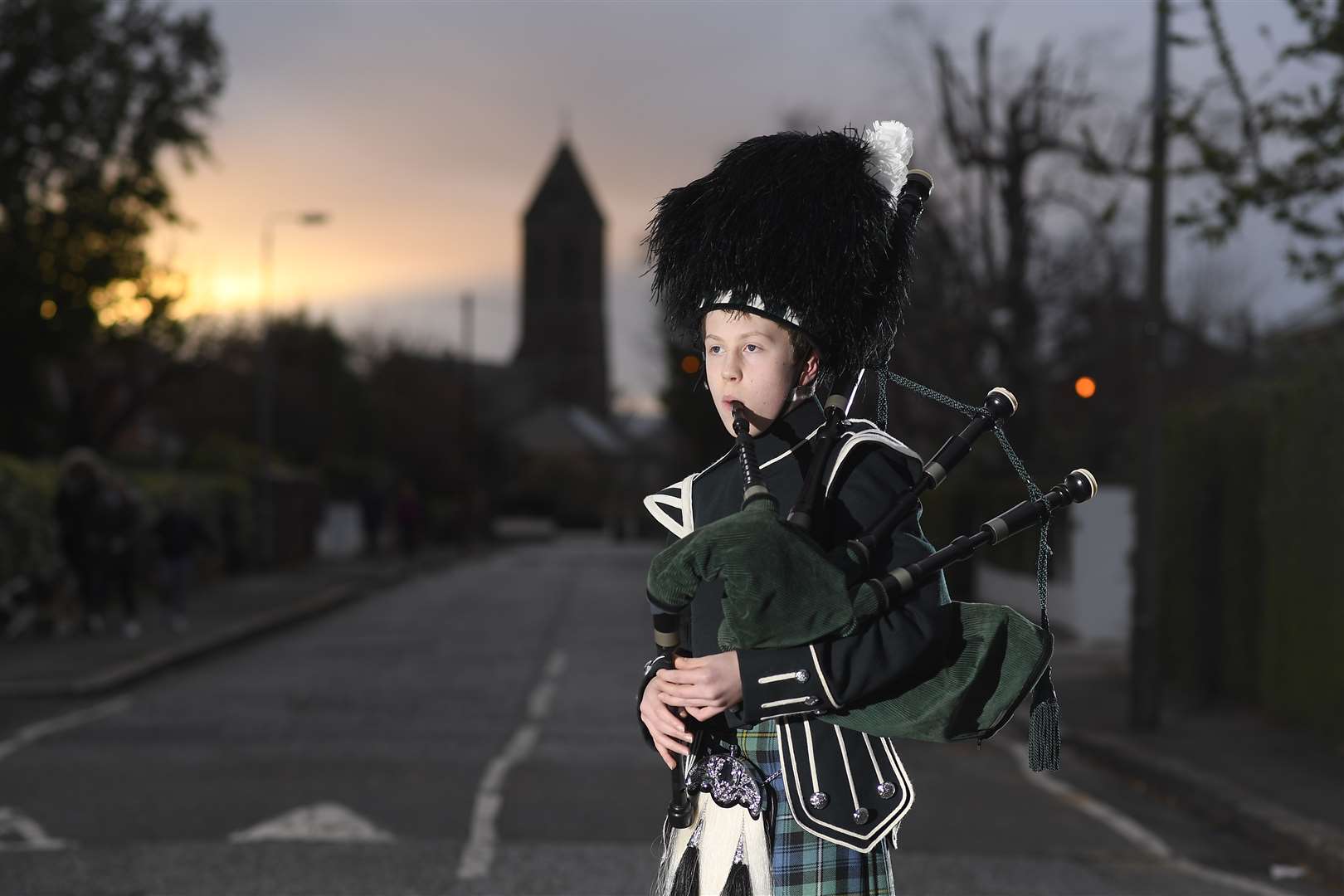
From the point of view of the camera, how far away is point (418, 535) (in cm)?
4994

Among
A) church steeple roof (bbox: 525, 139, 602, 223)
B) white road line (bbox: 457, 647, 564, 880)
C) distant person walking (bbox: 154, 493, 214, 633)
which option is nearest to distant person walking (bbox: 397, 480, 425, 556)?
distant person walking (bbox: 154, 493, 214, 633)

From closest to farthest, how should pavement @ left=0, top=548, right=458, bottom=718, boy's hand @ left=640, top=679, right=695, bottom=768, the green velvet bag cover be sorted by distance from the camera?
the green velvet bag cover → boy's hand @ left=640, top=679, right=695, bottom=768 → pavement @ left=0, top=548, right=458, bottom=718

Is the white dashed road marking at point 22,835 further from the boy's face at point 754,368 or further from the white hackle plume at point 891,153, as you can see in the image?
the white hackle plume at point 891,153

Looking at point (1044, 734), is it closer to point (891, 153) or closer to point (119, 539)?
point (891, 153)

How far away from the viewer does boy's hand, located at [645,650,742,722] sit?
123 inches

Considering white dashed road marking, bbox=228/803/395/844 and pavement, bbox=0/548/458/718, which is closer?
white dashed road marking, bbox=228/803/395/844

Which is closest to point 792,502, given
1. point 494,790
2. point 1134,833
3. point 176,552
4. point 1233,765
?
point 1134,833

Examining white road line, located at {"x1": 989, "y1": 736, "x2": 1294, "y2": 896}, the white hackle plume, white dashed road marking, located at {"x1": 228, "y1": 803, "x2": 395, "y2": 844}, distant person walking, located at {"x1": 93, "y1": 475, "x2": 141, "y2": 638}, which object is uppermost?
the white hackle plume

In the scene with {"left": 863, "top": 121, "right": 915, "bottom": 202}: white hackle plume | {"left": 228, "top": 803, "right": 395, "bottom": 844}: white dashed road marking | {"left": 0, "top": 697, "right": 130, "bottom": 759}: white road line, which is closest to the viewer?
{"left": 863, "top": 121, "right": 915, "bottom": 202}: white hackle plume

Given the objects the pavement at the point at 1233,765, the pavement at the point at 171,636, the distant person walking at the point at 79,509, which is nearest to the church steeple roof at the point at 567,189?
the pavement at the point at 171,636

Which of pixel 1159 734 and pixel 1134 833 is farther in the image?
pixel 1159 734

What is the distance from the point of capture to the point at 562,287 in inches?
5738

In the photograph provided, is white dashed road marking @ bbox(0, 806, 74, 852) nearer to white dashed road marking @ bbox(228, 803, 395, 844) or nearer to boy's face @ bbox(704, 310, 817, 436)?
white dashed road marking @ bbox(228, 803, 395, 844)

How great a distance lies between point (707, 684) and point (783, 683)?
133mm
